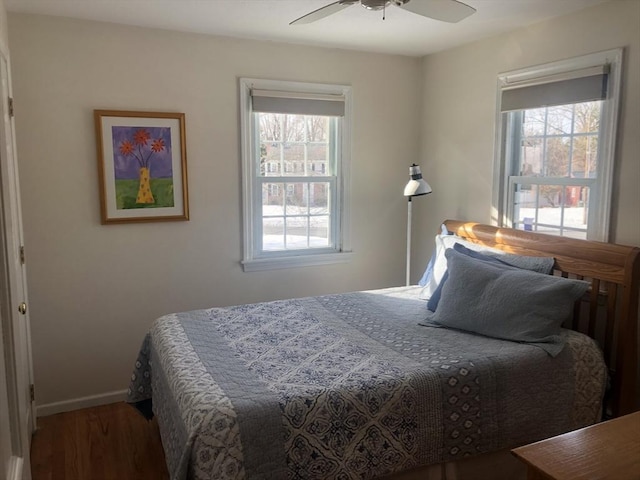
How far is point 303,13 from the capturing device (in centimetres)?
294

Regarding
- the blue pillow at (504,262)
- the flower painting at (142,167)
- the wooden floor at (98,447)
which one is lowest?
the wooden floor at (98,447)

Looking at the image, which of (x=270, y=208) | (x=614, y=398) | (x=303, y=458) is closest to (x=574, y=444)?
(x=303, y=458)

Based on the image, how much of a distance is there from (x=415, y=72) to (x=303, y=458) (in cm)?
322

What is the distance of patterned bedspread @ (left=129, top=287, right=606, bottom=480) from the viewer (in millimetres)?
1857

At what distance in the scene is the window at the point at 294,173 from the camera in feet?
11.9

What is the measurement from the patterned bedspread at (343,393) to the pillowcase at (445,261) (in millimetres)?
500

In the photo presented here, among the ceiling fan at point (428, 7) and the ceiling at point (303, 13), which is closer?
the ceiling fan at point (428, 7)

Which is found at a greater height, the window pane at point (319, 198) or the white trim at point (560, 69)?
the white trim at point (560, 69)

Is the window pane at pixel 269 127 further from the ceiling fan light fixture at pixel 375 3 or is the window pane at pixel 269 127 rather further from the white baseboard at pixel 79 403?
the white baseboard at pixel 79 403

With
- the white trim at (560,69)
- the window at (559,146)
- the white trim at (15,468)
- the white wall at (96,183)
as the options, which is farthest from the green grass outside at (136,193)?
the white trim at (560,69)

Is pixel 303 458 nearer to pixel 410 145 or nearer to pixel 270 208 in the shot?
pixel 270 208

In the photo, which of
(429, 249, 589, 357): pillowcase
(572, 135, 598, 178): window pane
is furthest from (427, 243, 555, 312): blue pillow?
(572, 135, 598, 178): window pane

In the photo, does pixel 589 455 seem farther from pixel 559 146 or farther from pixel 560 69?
pixel 560 69

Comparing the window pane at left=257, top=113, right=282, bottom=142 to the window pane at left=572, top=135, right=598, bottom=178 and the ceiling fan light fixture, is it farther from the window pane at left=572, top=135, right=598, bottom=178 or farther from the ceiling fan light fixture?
the window pane at left=572, top=135, right=598, bottom=178
